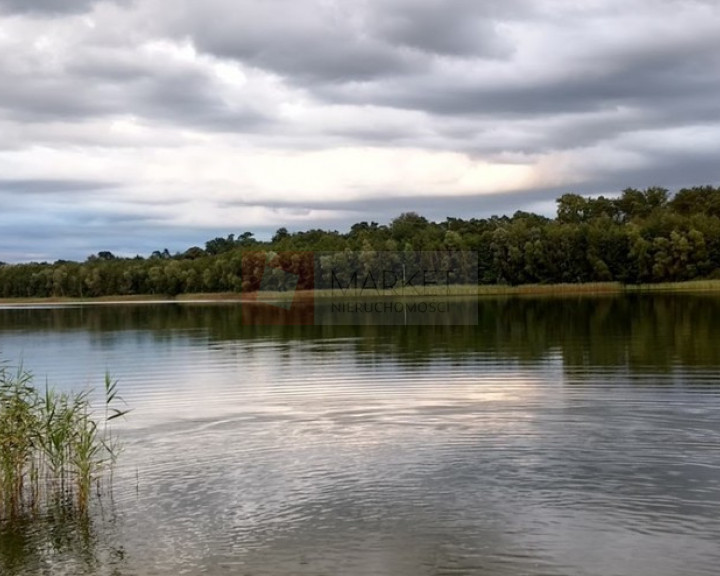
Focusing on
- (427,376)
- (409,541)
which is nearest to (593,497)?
(409,541)

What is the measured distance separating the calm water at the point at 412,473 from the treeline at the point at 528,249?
7839 centimetres

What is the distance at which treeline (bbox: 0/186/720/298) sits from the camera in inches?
4158

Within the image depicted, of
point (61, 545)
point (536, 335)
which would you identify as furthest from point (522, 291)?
point (61, 545)

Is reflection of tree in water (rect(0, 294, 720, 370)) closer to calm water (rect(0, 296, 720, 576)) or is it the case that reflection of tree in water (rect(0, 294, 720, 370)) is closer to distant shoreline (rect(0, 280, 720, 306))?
calm water (rect(0, 296, 720, 576))

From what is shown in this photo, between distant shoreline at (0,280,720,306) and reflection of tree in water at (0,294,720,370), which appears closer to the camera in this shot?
reflection of tree in water at (0,294,720,370)

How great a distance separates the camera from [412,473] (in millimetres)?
14734

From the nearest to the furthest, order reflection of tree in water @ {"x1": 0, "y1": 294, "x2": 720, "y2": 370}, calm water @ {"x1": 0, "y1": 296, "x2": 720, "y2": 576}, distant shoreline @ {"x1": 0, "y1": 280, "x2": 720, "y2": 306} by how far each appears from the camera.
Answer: calm water @ {"x1": 0, "y1": 296, "x2": 720, "y2": 576}
reflection of tree in water @ {"x1": 0, "y1": 294, "x2": 720, "y2": 370}
distant shoreline @ {"x1": 0, "y1": 280, "x2": 720, "y2": 306}

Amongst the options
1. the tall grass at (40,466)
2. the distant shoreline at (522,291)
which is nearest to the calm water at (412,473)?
the tall grass at (40,466)

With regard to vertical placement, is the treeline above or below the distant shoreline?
above

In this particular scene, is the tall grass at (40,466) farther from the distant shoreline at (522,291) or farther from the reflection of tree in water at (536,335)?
the distant shoreline at (522,291)

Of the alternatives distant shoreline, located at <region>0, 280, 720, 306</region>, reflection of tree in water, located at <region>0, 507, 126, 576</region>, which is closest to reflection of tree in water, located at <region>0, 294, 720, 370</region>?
reflection of tree in water, located at <region>0, 507, 126, 576</region>

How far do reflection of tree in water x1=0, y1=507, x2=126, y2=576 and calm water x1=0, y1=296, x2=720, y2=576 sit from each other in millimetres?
42

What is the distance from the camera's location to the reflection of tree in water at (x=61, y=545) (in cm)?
1097

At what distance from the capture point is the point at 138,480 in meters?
15.2
